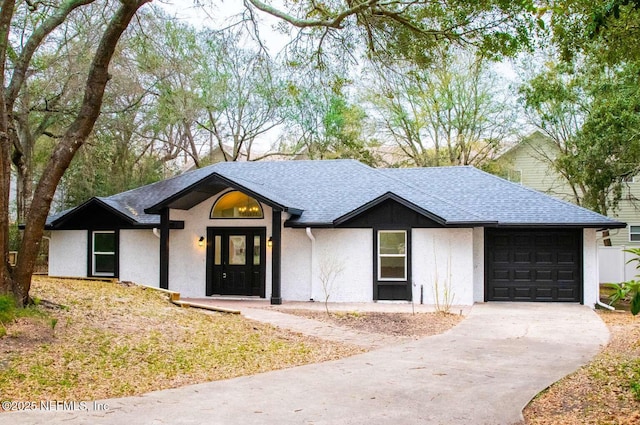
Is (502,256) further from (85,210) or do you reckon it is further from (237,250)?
(85,210)

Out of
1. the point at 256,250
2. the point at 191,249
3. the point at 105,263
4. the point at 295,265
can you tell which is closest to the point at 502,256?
the point at 295,265

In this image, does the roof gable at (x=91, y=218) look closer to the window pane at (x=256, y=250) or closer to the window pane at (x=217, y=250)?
the window pane at (x=217, y=250)

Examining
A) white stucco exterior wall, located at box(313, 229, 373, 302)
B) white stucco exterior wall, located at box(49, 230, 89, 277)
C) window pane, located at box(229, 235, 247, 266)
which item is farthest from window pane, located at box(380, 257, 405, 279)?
white stucco exterior wall, located at box(49, 230, 89, 277)

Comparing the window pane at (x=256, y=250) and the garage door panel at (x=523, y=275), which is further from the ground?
the window pane at (x=256, y=250)

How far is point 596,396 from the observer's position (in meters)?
6.41

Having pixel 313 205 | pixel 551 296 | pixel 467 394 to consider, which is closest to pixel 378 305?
pixel 313 205

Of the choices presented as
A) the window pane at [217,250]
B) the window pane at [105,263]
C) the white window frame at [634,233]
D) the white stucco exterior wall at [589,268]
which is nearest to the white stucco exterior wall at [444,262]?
the white stucco exterior wall at [589,268]

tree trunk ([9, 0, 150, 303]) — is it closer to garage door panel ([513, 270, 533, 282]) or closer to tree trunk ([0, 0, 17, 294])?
tree trunk ([0, 0, 17, 294])

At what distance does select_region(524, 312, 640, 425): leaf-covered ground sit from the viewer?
5629 millimetres

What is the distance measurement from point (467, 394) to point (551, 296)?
11.3 metres

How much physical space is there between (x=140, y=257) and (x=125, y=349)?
35.9ft

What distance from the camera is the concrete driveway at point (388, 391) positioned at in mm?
5531

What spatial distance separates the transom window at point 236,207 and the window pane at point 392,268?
4021 millimetres

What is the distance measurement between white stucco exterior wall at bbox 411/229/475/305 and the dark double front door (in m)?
4.59
